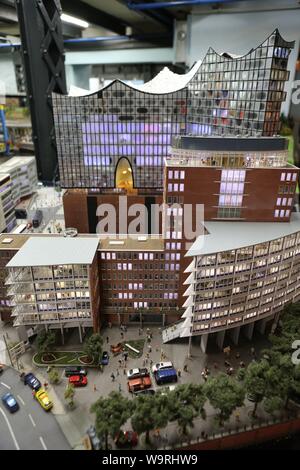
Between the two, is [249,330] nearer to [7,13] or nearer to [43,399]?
[43,399]

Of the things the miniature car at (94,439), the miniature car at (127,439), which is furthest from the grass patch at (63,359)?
the miniature car at (127,439)

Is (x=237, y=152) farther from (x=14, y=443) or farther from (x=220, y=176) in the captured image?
(x=14, y=443)

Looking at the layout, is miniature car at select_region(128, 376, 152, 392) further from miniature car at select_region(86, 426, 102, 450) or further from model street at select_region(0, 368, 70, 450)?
model street at select_region(0, 368, 70, 450)

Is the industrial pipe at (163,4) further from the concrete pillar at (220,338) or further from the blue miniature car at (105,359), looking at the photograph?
the blue miniature car at (105,359)

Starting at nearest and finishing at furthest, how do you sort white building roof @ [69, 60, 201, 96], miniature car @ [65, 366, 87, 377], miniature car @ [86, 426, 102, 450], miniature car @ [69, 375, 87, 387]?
miniature car @ [86, 426, 102, 450] → miniature car @ [69, 375, 87, 387] → miniature car @ [65, 366, 87, 377] → white building roof @ [69, 60, 201, 96]

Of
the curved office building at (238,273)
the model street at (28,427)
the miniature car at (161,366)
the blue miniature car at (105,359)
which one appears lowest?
the model street at (28,427)

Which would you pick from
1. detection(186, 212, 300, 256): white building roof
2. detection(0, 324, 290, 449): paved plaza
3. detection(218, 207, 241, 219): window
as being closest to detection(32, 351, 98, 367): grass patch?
detection(0, 324, 290, 449): paved plaza
